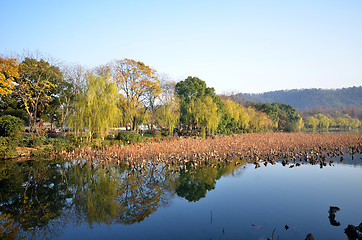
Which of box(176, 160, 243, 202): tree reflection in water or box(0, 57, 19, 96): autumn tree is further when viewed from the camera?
box(0, 57, 19, 96): autumn tree

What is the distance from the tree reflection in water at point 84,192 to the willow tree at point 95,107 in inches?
216

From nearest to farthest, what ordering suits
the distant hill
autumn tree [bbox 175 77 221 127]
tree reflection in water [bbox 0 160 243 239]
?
tree reflection in water [bbox 0 160 243 239] < autumn tree [bbox 175 77 221 127] < the distant hill

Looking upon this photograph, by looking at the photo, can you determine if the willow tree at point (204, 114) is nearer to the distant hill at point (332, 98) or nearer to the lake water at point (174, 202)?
the lake water at point (174, 202)

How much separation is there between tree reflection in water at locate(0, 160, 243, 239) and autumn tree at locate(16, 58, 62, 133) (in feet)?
35.5

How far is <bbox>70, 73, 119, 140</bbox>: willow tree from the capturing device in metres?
20.6

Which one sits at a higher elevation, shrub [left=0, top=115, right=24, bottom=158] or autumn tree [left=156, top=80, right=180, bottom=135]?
autumn tree [left=156, top=80, right=180, bottom=135]

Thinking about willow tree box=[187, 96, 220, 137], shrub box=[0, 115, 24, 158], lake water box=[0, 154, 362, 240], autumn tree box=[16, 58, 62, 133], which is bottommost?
lake water box=[0, 154, 362, 240]

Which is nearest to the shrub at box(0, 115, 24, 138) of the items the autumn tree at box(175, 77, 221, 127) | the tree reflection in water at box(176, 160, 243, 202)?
the tree reflection in water at box(176, 160, 243, 202)

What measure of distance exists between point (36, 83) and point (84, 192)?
19.5 m

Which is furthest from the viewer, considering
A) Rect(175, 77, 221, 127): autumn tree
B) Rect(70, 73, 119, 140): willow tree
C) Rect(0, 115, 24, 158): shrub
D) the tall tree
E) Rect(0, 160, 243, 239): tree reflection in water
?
the tall tree

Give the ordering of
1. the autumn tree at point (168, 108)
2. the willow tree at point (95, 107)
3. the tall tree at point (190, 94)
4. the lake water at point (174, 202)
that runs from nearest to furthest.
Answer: the lake water at point (174, 202) < the willow tree at point (95, 107) < the autumn tree at point (168, 108) < the tall tree at point (190, 94)

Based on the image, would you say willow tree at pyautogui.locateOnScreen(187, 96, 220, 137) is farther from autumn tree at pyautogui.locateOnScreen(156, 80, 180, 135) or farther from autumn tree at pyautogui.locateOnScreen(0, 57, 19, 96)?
autumn tree at pyautogui.locateOnScreen(0, 57, 19, 96)

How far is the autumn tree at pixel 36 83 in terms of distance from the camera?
23.9m

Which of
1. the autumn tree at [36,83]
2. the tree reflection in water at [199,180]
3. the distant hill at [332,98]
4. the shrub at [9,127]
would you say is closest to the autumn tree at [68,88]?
the autumn tree at [36,83]
